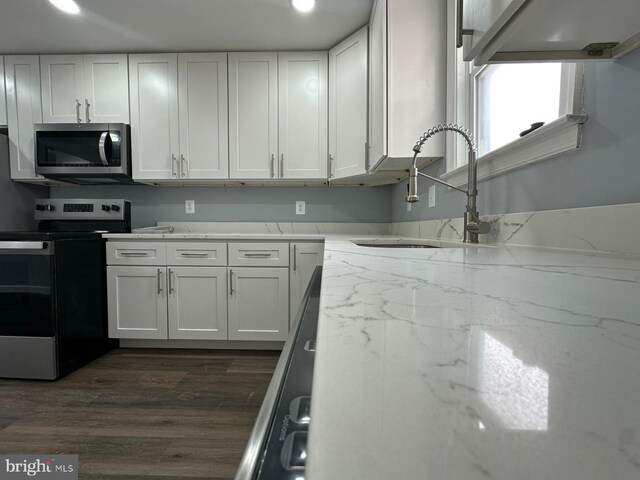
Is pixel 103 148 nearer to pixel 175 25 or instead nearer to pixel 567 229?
pixel 175 25

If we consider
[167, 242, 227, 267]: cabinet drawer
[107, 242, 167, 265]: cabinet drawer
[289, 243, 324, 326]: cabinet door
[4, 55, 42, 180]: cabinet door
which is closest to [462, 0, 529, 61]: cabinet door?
[289, 243, 324, 326]: cabinet door

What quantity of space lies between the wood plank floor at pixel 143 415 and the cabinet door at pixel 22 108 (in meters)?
1.62

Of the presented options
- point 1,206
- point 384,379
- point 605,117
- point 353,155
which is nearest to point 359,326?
point 384,379

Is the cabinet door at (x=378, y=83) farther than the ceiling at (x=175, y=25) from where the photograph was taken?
No

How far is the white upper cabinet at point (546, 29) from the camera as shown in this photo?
23.5 inches

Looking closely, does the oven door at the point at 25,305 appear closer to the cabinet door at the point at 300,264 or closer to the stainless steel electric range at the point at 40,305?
the stainless steel electric range at the point at 40,305

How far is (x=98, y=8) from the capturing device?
2.02m

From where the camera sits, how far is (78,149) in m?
2.45

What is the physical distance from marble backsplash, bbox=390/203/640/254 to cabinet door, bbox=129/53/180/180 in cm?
227

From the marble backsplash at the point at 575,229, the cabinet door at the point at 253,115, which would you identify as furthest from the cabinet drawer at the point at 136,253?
the marble backsplash at the point at 575,229

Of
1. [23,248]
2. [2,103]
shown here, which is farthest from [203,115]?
[2,103]

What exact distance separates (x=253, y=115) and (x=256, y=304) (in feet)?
4.67

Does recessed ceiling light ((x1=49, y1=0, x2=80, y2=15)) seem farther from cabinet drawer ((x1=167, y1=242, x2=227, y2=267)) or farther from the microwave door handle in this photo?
cabinet drawer ((x1=167, y1=242, x2=227, y2=267))

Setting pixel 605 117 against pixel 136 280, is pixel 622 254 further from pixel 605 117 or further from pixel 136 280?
pixel 136 280
